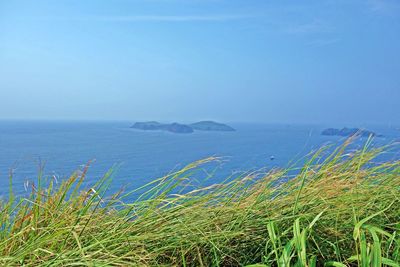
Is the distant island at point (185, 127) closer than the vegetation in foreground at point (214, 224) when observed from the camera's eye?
No

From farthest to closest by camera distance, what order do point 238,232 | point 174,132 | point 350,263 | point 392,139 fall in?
1. point 174,132
2. point 392,139
3. point 350,263
4. point 238,232

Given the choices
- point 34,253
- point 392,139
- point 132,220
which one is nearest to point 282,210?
point 132,220

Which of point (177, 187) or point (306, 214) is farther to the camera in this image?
point (177, 187)

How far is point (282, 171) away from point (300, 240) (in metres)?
0.65

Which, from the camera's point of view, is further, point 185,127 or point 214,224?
point 185,127

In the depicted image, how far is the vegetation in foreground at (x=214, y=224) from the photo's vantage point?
52.0 inches

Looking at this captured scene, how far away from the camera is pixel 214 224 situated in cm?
154

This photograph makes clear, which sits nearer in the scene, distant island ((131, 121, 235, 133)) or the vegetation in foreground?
the vegetation in foreground

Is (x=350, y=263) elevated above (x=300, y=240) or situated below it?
below

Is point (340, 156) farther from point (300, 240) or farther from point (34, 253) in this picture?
point (34, 253)

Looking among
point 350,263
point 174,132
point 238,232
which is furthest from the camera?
point 174,132

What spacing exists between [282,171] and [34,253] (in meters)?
1.09

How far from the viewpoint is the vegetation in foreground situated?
1.32 metres

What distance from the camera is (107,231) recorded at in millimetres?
1470
